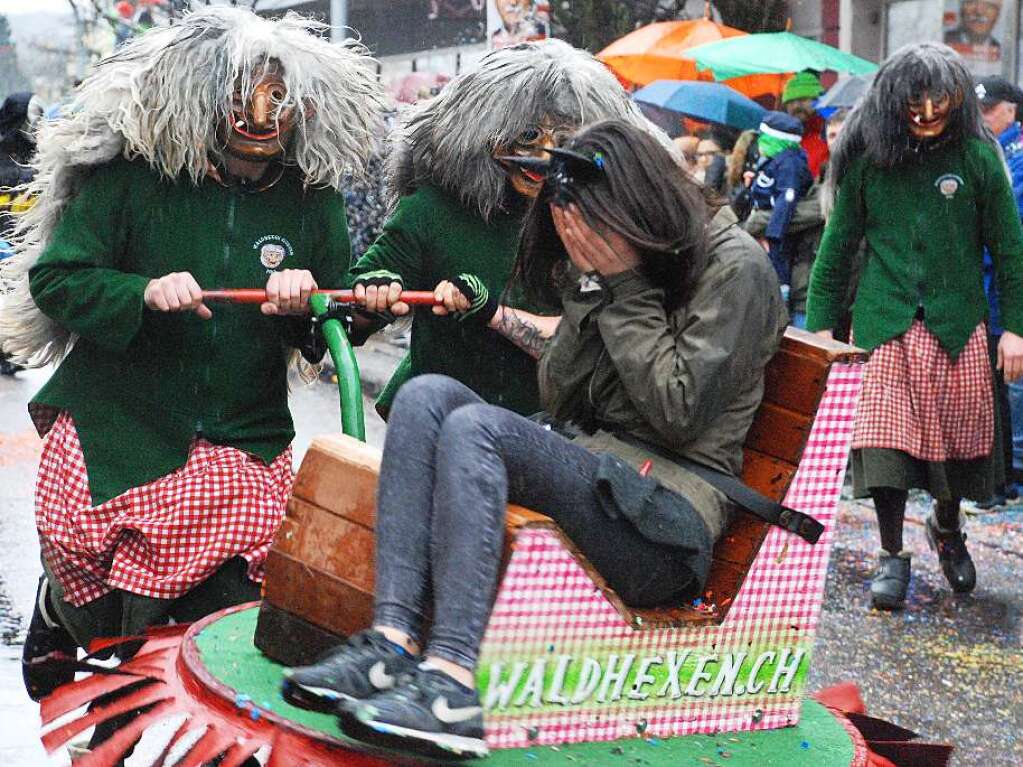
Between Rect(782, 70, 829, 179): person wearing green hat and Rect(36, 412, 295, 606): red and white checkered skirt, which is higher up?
Rect(36, 412, 295, 606): red and white checkered skirt

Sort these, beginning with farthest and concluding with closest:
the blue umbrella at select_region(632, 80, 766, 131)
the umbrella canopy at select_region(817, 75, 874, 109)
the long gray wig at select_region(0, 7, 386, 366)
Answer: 1. the blue umbrella at select_region(632, 80, 766, 131)
2. the umbrella canopy at select_region(817, 75, 874, 109)
3. the long gray wig at select_region(0, 7, 386, 366)

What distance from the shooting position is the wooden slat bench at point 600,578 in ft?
9.43

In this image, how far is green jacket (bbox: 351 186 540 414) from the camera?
4.07 metres

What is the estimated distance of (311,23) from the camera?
3.94 meters

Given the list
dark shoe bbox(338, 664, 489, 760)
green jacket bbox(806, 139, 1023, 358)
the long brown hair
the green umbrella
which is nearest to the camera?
dark shoe bbox(338, 664, 489, 760)

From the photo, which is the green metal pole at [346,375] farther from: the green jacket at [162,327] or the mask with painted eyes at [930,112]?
the mask with painted eyes at [930,112]

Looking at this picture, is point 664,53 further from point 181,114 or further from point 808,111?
point 181,114

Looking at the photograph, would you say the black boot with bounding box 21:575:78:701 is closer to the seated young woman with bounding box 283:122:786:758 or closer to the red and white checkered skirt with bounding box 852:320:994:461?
the seated young woman with bounding box 283:122:786:758

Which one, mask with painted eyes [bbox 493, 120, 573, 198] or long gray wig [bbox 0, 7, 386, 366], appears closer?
long gray wig [bbox 0, 7, 386, 366]

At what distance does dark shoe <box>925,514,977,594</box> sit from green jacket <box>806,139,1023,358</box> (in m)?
0.80

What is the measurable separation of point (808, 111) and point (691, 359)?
24.9 feet

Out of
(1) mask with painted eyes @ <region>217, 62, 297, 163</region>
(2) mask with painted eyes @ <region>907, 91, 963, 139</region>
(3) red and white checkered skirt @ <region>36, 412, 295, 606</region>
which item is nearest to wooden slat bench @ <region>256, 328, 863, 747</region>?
(3) red and white checkered skirt @ <region>36, 412, 295, 606</region>

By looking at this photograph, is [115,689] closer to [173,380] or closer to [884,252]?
[173,380]

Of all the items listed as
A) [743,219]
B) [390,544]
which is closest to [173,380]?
[390,544]
